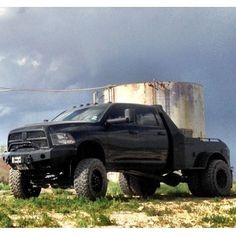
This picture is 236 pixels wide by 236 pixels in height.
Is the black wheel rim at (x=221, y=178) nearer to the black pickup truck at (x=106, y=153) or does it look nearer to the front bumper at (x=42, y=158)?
the black pickup truck at (x=106, y=153)

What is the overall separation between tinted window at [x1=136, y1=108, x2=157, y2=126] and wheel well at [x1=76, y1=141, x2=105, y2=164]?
123 centimetres

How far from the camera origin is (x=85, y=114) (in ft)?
37.3

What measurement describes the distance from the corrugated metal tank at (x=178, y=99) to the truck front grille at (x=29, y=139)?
890 cm

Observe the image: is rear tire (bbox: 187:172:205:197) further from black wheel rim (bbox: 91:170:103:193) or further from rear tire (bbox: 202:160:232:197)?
black wheel rim (bbox: 91:170:103:193)

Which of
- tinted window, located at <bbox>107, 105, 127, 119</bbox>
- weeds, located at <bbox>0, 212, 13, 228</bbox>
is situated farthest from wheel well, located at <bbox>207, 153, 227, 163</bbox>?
weeds, located at <bbox>0, 212, 13, 228</bbox>

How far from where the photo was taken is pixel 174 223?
7305 millimetres

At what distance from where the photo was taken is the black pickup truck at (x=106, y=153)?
33.5ft

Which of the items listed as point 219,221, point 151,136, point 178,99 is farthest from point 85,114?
point 178,99

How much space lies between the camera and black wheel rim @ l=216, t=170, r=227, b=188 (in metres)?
12.9

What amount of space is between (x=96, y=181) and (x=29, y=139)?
1.38m


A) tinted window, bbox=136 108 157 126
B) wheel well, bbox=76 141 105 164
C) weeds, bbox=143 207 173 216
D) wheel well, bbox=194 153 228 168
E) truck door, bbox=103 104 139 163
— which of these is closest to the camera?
weeds, bbox=143 207 173 216

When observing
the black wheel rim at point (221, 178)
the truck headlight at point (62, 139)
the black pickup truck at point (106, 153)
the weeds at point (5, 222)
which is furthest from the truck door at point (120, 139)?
the weeds at point (5, 222)

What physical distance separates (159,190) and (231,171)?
2.19 m
